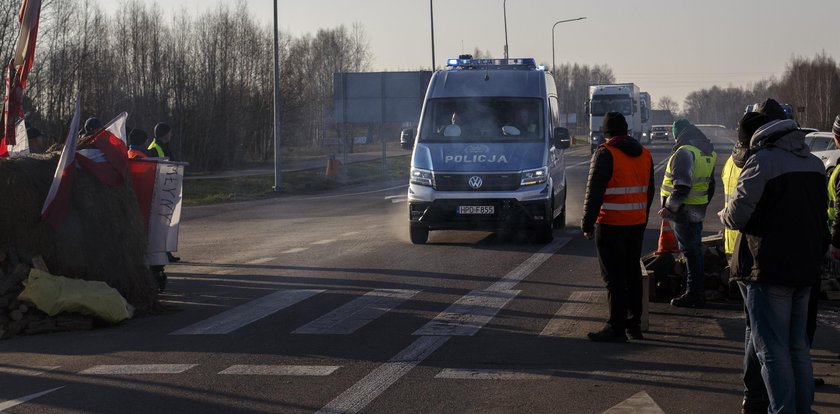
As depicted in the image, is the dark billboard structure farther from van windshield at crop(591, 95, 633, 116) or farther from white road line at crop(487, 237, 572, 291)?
white road line at crop(487, 237, 572, 291)

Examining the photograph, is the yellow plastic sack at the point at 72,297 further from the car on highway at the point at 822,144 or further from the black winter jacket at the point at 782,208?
the car on highway at the point at 822,144

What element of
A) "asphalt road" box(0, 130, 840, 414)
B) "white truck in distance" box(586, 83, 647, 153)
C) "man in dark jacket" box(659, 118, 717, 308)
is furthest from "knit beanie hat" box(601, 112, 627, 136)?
"white truck in distance" box(586, 83, 647, 153)

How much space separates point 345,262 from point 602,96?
156 feet

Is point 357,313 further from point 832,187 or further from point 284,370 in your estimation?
point 832,187

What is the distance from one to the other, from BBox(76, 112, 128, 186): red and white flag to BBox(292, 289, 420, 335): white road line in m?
2.40

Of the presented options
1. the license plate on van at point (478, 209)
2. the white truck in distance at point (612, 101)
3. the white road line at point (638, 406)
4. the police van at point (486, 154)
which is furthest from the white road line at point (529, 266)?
the white truck in distance at point (612, 101)

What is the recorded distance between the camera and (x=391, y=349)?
8.45 meters

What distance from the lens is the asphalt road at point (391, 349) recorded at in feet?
22.4

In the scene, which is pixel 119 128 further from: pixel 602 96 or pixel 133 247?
pixel 602 96

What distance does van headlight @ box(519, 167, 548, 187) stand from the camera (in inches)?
628

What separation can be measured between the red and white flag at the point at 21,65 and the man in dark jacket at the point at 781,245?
7.73m

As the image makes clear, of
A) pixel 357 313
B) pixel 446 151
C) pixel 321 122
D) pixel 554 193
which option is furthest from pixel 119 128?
pixel 321 122

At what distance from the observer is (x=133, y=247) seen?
10.3m

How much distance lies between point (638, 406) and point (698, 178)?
441cm
